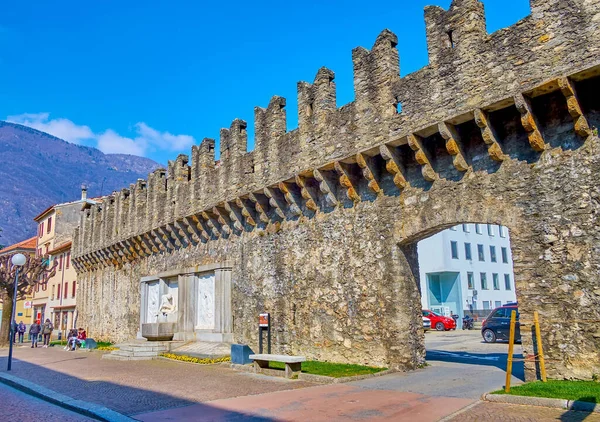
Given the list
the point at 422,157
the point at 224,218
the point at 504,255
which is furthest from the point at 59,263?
the point at 422,157

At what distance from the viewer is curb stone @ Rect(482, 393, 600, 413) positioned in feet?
22.0

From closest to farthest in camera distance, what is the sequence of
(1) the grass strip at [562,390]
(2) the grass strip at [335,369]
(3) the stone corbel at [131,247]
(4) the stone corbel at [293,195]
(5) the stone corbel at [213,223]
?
(1) the grass strip at [562,390] → (2) the grass strip at [335,369] → (4) the stone corbel at [293,195] → (5) the stone corbel at [213,223] → (3) the stone corbel at [131,247]

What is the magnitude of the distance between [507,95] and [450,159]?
2.04m

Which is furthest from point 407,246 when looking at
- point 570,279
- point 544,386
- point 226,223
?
point 226,223

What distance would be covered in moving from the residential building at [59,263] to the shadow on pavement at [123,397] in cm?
2918

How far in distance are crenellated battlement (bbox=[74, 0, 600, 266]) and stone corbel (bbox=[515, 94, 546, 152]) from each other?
0.7 inches

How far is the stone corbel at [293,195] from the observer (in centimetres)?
1490

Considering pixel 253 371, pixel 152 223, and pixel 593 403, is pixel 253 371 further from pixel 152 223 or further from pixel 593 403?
pixel 152 223

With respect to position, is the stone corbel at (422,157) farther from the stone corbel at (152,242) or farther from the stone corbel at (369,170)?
the stone corbel at (152,242)

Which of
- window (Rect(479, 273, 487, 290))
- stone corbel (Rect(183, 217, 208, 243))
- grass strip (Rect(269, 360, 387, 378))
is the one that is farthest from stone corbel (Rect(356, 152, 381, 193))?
window (Rect(479, 273, 487, 290))

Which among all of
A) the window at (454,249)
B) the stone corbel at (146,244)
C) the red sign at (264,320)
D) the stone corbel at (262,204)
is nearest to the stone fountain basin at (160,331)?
the stone corbel at (146,244)

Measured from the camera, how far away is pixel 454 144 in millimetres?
10562

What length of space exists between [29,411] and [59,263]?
3886 cm

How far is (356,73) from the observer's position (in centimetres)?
1304
